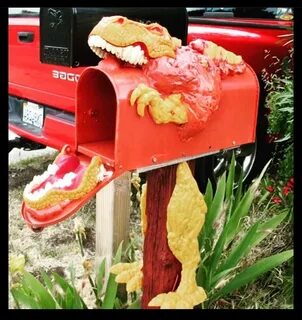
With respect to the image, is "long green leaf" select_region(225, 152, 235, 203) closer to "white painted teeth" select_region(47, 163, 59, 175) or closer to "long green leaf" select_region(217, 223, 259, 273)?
"long green leaf" select_region(217, 223, 259, 273)

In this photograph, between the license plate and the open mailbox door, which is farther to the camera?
the license plate

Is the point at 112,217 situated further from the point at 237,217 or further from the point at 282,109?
the point at 282,109

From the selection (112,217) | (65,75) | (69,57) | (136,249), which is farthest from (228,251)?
(65,75)

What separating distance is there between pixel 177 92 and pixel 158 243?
52 cm

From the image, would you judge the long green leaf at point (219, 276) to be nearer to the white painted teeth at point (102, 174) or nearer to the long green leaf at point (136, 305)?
the long green leaf at point (136, 305)

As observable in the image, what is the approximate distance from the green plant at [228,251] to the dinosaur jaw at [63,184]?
0.63 meters

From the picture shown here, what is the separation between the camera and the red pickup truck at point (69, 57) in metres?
2.31

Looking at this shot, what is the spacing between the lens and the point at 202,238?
204 centimetres

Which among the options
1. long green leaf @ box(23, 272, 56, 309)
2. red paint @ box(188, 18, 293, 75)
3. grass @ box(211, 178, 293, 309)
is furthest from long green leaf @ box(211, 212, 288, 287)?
red paint @ box(188, 18, 293, 75)

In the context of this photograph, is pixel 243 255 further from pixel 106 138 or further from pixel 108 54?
pixel 108 54

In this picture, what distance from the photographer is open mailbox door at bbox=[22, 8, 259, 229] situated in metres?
1.51

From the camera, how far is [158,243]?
5.84 feet

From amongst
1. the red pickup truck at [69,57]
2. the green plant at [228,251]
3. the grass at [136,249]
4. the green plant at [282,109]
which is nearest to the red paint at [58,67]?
the red pickup truck at [69,57]

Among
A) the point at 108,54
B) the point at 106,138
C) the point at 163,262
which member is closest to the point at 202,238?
the point at 163,262
